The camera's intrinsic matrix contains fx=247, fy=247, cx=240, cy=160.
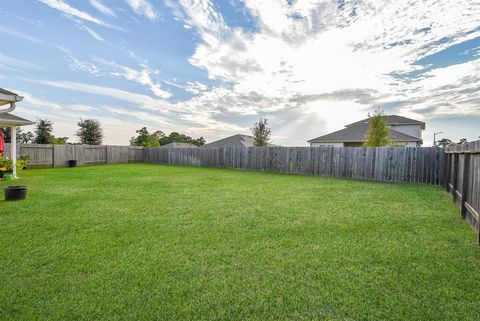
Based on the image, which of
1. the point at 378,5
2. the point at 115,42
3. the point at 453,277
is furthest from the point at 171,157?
the point at 453,277

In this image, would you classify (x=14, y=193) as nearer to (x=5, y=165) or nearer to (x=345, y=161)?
(x=5, y=165)

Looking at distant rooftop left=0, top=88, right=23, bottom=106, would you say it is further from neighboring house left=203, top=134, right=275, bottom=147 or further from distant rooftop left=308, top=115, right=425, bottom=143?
neighboring house left=203, top=134, right=275, bottom=147

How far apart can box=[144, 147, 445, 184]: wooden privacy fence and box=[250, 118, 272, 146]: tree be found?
10074 millimetres

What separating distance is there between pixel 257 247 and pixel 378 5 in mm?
9034

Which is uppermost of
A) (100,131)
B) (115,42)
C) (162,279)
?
(115,42)

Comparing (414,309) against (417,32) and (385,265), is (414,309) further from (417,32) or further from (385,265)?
(417,32)

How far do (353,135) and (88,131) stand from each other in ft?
101

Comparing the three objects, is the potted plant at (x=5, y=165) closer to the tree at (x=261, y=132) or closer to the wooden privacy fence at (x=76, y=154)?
the wooden privacy fence at (x=76, y=154)

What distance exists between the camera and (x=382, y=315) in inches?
69.7

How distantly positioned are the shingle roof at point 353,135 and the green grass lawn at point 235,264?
1764 centimetres

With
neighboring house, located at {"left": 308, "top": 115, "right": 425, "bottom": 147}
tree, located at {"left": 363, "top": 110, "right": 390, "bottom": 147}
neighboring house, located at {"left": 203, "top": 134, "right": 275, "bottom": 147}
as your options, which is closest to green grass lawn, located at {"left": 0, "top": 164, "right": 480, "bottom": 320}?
tree, located at {"left": 363, "top": 110, "right": 390, "bottom": 147}

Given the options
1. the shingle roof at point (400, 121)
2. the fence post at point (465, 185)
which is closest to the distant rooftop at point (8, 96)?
the fence post at point (465, 185)

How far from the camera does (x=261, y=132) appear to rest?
27.3m

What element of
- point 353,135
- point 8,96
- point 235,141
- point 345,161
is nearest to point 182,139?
point 235,141
